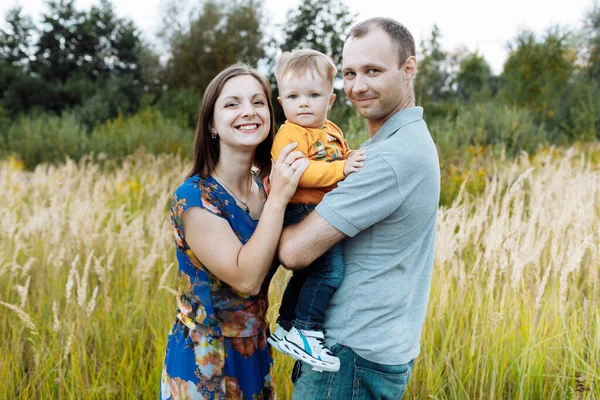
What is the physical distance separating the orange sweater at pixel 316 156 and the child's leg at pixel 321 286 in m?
0.24

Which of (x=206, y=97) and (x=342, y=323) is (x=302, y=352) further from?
(x=206, y=97)

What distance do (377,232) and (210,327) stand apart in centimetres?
80

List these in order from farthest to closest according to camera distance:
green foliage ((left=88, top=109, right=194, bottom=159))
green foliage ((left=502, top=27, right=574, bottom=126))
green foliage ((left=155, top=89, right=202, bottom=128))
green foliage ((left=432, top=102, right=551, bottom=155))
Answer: green foliage ((left=155, top=89, right=202, bottom=128)), green foliage ((left=502, top=27, right=574, bottom=126)), green foliage ((left=88, top=109, right=194, bottom=159)), green foliage ((left=432, top=102, right=551, bottom=155))

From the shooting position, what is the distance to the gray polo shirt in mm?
1614

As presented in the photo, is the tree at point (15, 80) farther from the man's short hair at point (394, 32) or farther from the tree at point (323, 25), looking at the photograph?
the man's short hair at point (394, 32)

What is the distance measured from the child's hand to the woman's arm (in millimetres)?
173

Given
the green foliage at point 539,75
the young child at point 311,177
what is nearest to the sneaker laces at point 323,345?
the young child at point 311,177

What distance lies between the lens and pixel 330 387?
172 cm

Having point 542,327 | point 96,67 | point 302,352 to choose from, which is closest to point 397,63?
point 302,352

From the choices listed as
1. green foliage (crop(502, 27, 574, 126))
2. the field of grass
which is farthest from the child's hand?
green foliage (crop(502, 27, 574, 126))

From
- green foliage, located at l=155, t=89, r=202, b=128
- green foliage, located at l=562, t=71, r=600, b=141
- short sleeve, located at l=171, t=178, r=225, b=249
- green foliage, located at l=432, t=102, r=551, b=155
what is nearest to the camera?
short sleeve, located at l=171, t=178, r=225, b=249

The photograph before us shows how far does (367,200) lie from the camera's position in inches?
63.3

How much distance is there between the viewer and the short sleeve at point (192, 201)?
194 cm

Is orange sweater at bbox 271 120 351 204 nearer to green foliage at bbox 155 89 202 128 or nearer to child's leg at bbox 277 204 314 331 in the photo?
child's leg at bbox 277 204 314 331
